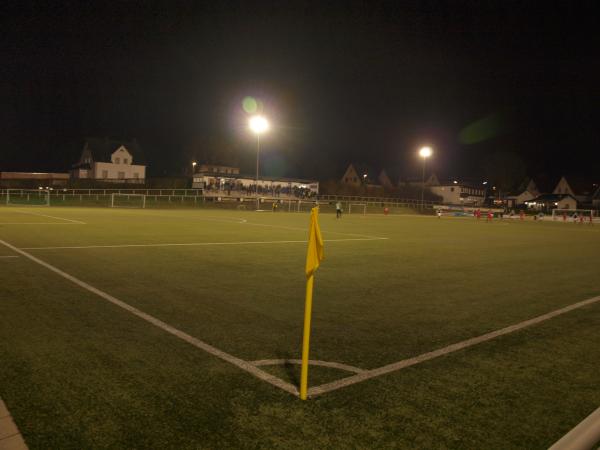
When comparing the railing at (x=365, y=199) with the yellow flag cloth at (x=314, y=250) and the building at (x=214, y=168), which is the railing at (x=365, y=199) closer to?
the building at (x=214, y=168)

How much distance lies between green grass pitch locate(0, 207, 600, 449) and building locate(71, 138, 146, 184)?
2796 inches

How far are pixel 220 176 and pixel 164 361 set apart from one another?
187 ft

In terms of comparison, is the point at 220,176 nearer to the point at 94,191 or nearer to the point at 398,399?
the point at 94,191

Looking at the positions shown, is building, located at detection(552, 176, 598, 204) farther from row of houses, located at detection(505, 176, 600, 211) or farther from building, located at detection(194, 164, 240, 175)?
building, located at detection(194, 164, 240, 175)

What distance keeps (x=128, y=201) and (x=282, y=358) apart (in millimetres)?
46602

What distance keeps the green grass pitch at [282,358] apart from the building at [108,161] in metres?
71.0

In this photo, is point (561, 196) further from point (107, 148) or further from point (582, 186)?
point (107, 148)

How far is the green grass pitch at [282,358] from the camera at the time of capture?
311 cm

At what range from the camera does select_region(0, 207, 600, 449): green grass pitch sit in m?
3.11

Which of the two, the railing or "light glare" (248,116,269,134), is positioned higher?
"light glare" (248,116,269,134)

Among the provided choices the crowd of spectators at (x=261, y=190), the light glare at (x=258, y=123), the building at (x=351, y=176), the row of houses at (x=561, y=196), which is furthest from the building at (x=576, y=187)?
the light glare at (x=258, y=123)

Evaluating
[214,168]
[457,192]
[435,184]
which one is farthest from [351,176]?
[214,168]

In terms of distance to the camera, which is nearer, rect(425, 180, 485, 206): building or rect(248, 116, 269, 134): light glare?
rect(248, 116, 269, 134): light glare

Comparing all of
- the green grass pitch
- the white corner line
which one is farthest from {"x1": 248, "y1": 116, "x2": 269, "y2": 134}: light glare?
the white corner line
